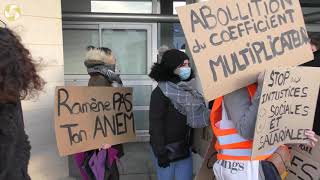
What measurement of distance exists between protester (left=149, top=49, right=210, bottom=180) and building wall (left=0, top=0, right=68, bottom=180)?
1.40 meters

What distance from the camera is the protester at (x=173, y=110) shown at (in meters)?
3.41

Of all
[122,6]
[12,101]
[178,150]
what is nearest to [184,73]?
[178,150]

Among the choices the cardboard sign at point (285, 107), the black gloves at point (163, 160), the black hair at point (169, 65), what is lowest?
the black gloves at point (163, 160)

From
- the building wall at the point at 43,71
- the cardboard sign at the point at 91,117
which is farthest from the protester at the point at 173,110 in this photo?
the building wall at the point at 43,71

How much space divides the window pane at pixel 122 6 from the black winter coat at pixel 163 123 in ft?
14.7

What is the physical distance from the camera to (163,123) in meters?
3.48

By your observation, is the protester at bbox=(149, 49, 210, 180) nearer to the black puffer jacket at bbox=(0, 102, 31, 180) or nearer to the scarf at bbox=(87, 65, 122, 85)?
the scarf at bbox=(87, 65, 122, 85)

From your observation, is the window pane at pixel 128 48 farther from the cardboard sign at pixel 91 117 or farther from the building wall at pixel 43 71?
the cardboard sign at pixel 91 117

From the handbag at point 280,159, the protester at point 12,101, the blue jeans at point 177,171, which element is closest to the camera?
the protester at point 12,101

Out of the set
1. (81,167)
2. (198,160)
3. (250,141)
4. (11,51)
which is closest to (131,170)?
(198,160)

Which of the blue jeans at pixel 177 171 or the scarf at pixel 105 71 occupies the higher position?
the scarf at pixel 105 71

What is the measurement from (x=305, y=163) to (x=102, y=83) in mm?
1964

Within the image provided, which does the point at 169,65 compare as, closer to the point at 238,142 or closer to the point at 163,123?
the point at 163,123

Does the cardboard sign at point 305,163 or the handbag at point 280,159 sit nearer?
the handbag at point 280,159
